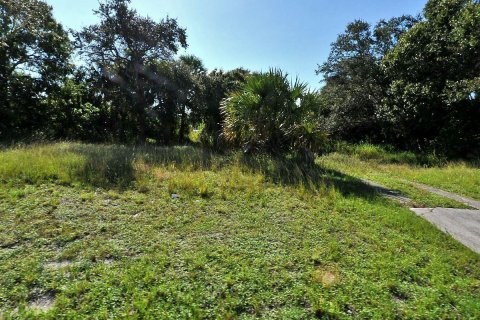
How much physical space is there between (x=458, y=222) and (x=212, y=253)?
14.4ft

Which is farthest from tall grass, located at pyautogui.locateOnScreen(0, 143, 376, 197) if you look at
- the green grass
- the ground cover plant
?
the ground cover plant

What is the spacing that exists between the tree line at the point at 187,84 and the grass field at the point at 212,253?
210 inches

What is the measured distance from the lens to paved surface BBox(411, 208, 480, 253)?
447cm

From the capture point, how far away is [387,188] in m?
7.69

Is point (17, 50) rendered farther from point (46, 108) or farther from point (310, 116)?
point (310, 116)

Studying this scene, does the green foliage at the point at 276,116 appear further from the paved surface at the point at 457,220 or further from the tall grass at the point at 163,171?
Result: the paved surface at the point at 457,220

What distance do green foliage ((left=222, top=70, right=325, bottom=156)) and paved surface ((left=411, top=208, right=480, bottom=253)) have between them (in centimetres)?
396

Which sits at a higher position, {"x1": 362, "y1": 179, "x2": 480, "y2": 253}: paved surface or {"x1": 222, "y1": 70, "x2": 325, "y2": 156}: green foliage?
{"x1": 222, "y1": 70, "x2": 325, "y2": 156}: green foliage

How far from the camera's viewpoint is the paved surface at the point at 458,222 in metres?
4.47

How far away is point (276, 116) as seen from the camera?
29.8 feet

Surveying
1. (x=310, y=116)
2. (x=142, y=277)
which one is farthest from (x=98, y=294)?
(x=310, y=116)

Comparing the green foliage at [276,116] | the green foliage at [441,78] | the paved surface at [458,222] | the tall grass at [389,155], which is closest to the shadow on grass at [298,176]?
the green foliage at [276,116]

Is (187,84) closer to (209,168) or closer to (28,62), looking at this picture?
(28,62)

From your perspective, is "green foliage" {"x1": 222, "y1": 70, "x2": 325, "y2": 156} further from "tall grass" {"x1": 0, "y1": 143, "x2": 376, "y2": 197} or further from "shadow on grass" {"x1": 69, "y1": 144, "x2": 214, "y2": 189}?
"shadow on grass" {"x1": 69, "y1": 144, "x2": 214, "y2": 189}
